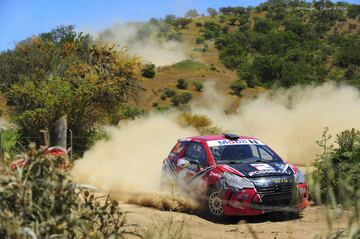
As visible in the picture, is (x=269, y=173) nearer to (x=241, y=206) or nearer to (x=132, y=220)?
(x=241, y=206)

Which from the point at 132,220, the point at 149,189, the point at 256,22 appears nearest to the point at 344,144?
the point at 149,189

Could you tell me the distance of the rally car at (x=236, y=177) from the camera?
1030cm

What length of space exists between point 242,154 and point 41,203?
322 inches

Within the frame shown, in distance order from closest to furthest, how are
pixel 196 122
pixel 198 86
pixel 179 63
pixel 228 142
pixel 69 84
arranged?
pixel 228 142
pixel 69 84
pixel 196 122
pixel 198 86
pixel 179 63

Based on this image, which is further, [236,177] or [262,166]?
[262,166]

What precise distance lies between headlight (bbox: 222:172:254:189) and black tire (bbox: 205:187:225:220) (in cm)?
29

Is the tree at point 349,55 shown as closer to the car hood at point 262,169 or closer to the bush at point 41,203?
→ the car hood at point 262,169

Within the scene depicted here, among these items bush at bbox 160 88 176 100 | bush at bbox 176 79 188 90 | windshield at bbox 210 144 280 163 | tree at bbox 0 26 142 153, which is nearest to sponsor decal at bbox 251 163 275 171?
windshield at bbox 210 144 280 163

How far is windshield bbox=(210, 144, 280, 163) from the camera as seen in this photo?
11367 millimetres

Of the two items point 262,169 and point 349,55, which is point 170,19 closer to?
point 349,55

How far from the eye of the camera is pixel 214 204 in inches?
420

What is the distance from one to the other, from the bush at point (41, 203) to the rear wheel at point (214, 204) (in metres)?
6.69

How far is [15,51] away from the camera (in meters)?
28.5

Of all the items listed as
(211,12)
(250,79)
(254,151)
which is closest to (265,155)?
(254,151)
